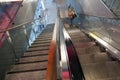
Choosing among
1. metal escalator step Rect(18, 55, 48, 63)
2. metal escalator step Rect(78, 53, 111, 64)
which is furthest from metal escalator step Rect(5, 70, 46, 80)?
metal escalator step Rect(78, 53, 111, 64)

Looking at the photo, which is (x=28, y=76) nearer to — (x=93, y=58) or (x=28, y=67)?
(x=28, y=67)

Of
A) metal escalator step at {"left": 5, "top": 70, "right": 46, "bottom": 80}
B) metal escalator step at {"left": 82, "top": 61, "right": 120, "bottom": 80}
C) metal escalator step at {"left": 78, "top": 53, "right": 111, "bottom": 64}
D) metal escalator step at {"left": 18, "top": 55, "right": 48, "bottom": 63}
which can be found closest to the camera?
metal escalator step at {"left": 5, "top": 70, "right": 46, "bottom": 80}

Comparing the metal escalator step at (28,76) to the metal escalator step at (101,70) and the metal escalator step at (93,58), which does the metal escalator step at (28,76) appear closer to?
the metal escalator step at (101,70)

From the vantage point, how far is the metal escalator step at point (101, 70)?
3.31 metres

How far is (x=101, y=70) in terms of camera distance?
3.43 metres

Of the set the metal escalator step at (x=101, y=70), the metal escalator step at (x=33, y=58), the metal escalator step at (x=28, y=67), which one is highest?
the metal escalator step at (x=33, y=58)

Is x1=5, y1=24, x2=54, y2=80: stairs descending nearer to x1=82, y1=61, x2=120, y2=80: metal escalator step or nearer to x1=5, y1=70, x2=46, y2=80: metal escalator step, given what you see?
x1=5, y1=70, x2=46, y2=80: metal escalator step

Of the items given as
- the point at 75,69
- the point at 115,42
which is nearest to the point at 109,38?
the point at 115,42

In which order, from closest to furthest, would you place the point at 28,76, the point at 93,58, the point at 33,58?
the point at 28,76
the point at 33,58
the point at 93,58

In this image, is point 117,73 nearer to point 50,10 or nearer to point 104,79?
point 104,79

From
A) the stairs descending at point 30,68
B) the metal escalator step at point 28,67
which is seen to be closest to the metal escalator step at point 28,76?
the stairs descending at point 30,68

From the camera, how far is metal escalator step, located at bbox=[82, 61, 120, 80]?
331 cm

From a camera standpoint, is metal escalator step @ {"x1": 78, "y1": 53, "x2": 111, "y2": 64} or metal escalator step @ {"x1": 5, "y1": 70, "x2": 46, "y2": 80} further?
metal escalator step @ {"x1": 78, "y1": 53, "x2": 111, "y2": 64}

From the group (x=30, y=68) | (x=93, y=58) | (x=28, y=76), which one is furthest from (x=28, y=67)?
(x=93, y=58)
